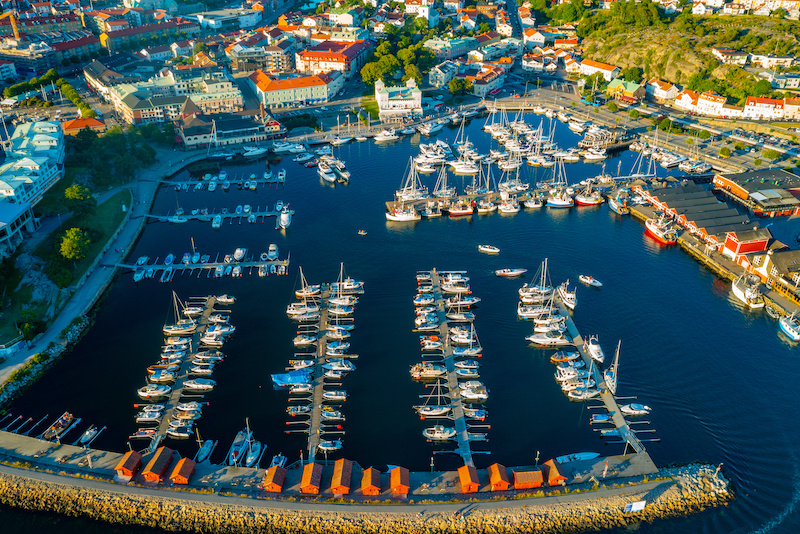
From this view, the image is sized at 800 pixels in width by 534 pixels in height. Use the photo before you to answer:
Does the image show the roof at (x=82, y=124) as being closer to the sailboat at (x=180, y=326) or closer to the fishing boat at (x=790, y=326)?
the sailboat at (x=180, y=326)

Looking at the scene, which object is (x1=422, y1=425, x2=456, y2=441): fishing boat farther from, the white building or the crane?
the crane

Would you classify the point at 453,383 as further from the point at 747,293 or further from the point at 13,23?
the point at 13,23

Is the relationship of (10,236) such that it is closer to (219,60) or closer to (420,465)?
(420,465)

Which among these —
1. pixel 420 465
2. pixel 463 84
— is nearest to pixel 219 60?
pixel 463 84

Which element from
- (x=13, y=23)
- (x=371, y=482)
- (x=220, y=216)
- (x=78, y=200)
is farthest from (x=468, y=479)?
(x=13, y=23)

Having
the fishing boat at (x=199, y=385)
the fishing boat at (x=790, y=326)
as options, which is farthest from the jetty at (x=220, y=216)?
the fishing boat at (x=790, y=326)
